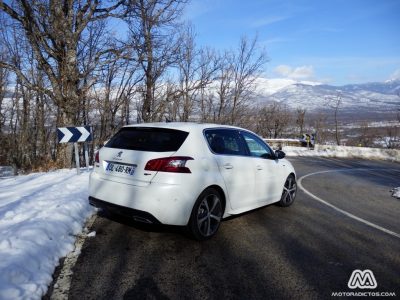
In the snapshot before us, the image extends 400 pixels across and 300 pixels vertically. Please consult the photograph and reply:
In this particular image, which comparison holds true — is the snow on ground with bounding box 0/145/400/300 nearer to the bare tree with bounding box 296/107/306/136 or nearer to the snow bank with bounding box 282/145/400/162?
the snow bank with bounding box 282/145/400/162

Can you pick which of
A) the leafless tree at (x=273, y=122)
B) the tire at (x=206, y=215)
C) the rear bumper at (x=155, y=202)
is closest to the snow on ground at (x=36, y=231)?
the rear bumper at (x=155, y=202)

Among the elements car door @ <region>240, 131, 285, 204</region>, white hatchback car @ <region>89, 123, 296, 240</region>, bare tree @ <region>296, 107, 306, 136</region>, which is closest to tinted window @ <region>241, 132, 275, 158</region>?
car door @ <region>240, 131, 285, 204</region>

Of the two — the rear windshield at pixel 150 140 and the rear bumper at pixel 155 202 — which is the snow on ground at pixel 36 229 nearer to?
the rear bumper at pixel 155 202

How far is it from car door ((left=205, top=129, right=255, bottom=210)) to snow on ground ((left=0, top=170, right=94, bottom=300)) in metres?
2.32

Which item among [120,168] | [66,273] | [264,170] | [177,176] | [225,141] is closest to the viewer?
[66,273]

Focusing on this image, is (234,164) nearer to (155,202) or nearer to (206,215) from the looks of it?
(206,215)

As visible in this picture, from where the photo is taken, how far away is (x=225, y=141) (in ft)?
17.3

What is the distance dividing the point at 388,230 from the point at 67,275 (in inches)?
204

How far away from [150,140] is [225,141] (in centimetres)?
129

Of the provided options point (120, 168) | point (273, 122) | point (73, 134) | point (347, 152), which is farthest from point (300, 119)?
point (120, 168)

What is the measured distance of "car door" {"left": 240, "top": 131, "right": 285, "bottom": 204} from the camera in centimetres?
575

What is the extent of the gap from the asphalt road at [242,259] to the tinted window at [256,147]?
3.81ft

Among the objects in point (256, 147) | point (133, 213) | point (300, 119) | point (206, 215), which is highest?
point (300, 119)

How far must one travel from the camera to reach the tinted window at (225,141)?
16.3ft
